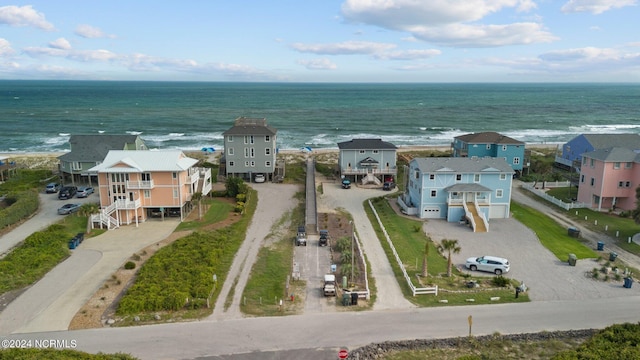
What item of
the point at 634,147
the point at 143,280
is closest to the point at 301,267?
the point at 143,280

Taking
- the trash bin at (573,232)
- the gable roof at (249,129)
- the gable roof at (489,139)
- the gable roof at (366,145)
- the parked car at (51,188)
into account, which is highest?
the gable roof at (249,129)

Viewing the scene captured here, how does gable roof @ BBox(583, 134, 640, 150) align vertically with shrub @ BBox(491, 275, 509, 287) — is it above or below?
above

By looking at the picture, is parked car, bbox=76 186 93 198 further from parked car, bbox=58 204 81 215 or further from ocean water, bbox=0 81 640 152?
ocean water, bbox=0 81 640 152

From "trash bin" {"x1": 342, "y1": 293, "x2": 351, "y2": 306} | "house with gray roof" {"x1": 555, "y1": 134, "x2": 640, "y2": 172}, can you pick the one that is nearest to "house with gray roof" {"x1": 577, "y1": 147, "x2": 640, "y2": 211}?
"house with gray roof" {"x1": 555, "y1": 134, "x2": 640, "y2": 172}

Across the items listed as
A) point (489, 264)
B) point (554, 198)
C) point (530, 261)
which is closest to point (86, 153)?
point (489, 264)

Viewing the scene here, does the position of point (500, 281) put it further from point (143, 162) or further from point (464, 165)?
point (143, 162)

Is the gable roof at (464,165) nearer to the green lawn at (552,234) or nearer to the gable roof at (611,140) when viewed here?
the green lawn at (552,234)

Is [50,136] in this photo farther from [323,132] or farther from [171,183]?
[171,183]

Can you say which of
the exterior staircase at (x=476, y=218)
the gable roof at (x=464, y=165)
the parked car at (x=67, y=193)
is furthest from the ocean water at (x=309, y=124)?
the exterior staircase at (x=476, y=218)
